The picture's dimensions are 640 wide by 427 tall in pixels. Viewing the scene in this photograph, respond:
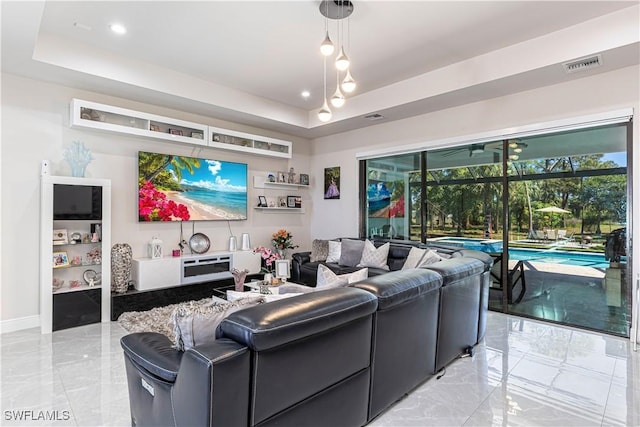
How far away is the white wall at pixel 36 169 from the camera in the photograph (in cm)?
376

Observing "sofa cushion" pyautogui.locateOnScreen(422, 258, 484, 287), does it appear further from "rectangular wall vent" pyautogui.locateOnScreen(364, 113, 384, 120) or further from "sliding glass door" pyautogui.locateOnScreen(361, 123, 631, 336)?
"rectangular wall vent" pyautogui.locateOnScreen(364, 113, 384, 120)

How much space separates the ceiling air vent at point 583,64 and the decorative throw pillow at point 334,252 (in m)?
3.58

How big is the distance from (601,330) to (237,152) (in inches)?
211

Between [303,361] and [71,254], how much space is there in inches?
150

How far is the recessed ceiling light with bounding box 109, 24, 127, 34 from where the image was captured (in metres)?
3.35

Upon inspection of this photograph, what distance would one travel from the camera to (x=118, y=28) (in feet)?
11.1

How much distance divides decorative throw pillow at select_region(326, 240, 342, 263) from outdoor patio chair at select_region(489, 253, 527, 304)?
218 cm

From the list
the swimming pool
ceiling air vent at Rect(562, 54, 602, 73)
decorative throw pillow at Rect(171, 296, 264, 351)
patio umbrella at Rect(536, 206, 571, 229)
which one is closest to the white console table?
decorative throw pillow at Rect(171, 296, 264, 351)

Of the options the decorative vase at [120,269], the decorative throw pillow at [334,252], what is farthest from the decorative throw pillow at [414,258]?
the decorative vase at [120,269]

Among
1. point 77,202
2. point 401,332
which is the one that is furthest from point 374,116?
point 77,202

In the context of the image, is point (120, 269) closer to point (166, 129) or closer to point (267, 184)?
point (166, 129)

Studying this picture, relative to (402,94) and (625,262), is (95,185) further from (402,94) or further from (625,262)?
(625,262)

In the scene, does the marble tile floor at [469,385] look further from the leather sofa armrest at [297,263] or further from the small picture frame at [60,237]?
the leather sofa armrest at [297,263]

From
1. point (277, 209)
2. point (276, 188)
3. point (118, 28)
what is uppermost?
point (118, 28)
